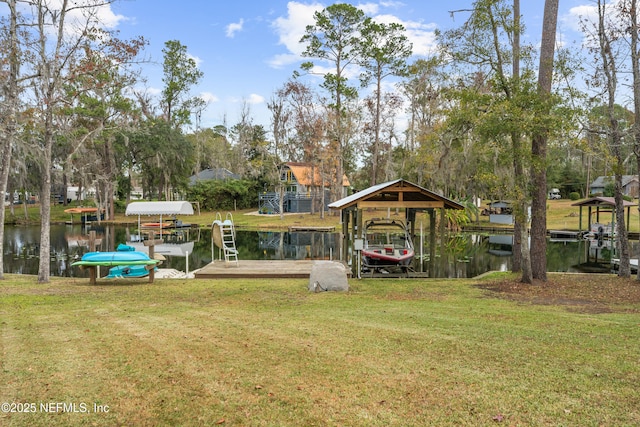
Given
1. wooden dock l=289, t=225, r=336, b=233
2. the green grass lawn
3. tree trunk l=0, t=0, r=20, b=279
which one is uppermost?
tree trunk l=0, t=0, r=20, b=279

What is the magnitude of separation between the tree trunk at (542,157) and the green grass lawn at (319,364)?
127 inches

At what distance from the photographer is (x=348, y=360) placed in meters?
5.09

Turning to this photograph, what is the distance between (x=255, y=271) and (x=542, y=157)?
9201mm

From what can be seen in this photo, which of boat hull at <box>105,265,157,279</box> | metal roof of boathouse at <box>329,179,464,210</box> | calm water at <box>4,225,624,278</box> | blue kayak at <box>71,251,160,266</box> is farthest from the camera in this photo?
calm water at <box>4,225,624,278</box>

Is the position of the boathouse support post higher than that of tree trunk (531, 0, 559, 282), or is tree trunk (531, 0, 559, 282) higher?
tree trunk (531, 0, 559, 282)

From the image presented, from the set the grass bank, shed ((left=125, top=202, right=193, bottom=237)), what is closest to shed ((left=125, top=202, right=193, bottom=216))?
shed ((left=125, top=202, right=193, bottom=237))

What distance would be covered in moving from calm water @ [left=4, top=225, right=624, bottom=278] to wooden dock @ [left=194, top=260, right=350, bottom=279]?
1.34 metres

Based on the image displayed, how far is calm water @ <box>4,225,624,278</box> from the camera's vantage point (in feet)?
62.2

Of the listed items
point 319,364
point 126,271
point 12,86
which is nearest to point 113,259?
point 126,271

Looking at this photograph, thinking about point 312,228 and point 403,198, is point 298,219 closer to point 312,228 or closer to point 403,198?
point 312,228

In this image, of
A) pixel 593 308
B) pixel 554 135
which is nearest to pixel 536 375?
pixel 593 308

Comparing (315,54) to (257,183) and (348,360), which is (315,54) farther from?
(348,360)

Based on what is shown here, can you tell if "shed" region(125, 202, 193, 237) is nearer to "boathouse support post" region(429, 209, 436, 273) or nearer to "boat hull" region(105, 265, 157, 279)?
"boat hull" region(105, 265, 157, 279)

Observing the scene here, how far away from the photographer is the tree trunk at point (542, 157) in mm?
11312
